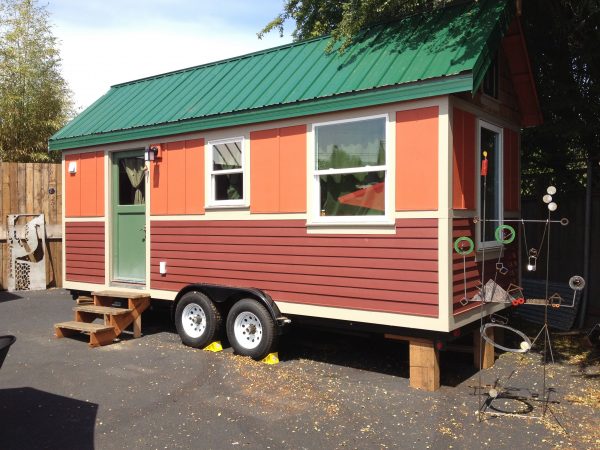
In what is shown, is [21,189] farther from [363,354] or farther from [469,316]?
[469,316]

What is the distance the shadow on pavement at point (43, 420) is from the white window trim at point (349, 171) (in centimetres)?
319

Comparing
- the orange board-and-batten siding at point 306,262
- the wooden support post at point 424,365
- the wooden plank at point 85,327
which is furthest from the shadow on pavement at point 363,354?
the wooden plank at point 85,327

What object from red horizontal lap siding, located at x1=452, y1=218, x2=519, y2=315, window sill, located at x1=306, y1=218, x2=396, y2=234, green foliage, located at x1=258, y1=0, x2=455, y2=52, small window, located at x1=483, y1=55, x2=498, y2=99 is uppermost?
green foliage, located at x1=258, y1=0, x2=455, y2=52

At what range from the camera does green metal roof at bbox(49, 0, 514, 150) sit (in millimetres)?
5863

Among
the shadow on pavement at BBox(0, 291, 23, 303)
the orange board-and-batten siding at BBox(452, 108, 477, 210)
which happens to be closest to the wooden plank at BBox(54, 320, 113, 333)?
the shadow on pavement at BBox(0, 291, 23, 303)

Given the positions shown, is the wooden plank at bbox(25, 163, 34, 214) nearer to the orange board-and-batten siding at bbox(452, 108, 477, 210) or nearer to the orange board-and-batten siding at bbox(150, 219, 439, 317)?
the orange board-and-batten siding at bbox(150, 219, 439, 317)

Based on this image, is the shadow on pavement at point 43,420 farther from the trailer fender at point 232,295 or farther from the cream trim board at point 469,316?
the cream trim board at point 469,316

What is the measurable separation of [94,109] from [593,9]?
8.06 m

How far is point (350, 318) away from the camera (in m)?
6.27

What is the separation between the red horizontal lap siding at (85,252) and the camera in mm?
9094

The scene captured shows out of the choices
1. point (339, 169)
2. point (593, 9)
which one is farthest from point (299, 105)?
point (593, 9)

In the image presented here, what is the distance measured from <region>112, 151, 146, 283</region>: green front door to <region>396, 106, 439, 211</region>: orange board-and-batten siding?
444 cm

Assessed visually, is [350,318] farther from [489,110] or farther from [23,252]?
[23,252]

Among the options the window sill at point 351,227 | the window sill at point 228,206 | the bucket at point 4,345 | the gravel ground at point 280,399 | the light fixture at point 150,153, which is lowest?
the gravel ground at point 280,399
